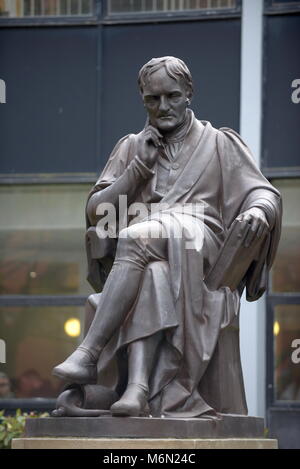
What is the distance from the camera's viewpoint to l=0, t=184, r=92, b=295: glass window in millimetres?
20094

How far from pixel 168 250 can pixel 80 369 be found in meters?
1.07

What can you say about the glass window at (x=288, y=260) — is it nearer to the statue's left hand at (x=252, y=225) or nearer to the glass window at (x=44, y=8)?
the glass window at (x=44, y=8)

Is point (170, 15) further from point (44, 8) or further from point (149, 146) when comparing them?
point (149, 146)

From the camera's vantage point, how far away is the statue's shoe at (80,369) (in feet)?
35.5

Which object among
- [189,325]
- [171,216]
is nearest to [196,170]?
[171,216]

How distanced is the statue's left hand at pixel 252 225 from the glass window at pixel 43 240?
8666mm

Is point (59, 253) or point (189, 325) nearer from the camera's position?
point (189, 325)

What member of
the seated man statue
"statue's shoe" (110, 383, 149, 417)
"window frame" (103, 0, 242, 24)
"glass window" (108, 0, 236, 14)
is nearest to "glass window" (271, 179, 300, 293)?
"window frame" (103, 0, 242, 24)

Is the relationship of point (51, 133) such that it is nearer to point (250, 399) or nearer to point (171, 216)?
point (250, 399)

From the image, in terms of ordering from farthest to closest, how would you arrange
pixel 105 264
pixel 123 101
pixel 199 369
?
pixel 123 101
pixel 105 264
pixel 199 369

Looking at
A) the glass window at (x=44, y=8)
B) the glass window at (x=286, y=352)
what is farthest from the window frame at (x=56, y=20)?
the glass window at (x=286, y=352)

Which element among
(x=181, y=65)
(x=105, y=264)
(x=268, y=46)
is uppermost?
(x=268, y=46)

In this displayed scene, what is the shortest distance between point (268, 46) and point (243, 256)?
29.7ft

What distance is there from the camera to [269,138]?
19.8 m
